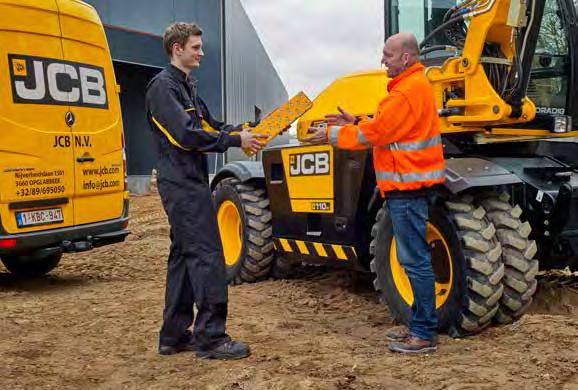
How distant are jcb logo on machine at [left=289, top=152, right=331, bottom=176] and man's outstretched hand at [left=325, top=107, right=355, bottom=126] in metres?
1.26

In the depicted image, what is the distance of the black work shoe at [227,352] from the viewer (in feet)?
14.0

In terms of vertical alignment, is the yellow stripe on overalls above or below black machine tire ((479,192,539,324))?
above

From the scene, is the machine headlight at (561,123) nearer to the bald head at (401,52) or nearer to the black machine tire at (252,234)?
the bald head at (401,52)

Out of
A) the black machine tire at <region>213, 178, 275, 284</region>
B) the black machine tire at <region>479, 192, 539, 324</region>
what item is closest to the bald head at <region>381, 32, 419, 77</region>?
the black machine tire at <region>479, 192, 539, 324</region>

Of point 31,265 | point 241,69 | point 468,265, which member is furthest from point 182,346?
point 241,69

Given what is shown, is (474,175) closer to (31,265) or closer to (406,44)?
(406,44)

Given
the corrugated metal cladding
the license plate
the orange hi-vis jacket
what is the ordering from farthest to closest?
the corrugated metal cladding, the license plate, the orange hi-vis jacket

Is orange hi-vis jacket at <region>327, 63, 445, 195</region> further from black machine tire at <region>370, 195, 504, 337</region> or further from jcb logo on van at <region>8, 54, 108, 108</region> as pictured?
jcb logo on van at <region>8, 54, 108, 108</region>

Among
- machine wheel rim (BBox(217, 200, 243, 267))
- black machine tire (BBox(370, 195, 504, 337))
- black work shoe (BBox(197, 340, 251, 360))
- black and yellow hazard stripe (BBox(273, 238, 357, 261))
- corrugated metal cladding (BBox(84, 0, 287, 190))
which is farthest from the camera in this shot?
corrugated metal cladding (BBox(84, 0, 287, 190))

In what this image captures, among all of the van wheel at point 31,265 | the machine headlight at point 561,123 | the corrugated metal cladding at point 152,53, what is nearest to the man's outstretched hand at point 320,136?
the machine headlight at point 561,123

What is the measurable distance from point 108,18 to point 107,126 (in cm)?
1181

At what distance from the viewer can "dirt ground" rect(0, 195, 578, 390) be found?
3.88m

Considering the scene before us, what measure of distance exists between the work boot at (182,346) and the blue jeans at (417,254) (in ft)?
4.51

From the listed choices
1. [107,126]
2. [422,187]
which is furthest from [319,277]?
[422,187]
